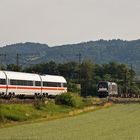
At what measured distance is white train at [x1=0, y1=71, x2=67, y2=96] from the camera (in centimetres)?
6042

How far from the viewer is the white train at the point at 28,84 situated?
6042 cm

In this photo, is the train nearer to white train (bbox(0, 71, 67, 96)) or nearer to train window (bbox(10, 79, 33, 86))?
white train (bbox(0, 71, 67, 96))

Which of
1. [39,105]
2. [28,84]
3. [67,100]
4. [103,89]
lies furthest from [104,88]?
[39,105]

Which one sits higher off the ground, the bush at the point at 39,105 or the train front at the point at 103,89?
the train front at the point at 103,89

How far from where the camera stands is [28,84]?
221 feet

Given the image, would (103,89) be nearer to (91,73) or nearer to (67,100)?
(67,100)

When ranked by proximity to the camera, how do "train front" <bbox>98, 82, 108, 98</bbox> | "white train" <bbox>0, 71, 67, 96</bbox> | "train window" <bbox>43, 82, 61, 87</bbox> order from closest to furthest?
"white train" <bbox>0, 71, 67, 96</bbox> < "train window" <bbox>43, 82, 61, 87</bbox> < "train front" <bbox>98, 82, 108, 98</bbox>

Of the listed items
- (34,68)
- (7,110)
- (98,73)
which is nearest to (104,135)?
(7,110)

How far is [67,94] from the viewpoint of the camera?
Answer: 64375mm

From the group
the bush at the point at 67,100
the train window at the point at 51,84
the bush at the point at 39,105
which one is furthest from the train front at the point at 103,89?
the bush at the point at 39,105

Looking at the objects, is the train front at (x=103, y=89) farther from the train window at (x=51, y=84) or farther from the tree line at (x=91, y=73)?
the tree line at (x=91, y=73)

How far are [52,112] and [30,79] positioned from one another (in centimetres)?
1631

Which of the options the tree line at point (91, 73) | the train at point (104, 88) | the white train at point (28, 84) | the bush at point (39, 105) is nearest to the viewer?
the bush at point (39, 105)

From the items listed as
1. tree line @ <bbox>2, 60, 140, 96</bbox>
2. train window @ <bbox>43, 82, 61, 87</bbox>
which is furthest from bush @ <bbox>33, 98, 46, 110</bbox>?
tree line @ <bbox>2, 60, 140, 96</bbox>
